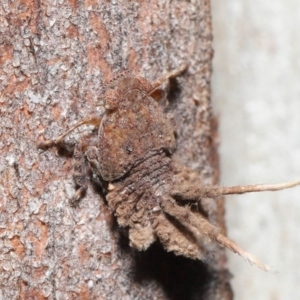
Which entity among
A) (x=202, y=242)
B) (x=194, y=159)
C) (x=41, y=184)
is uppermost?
(x=41, y=184)

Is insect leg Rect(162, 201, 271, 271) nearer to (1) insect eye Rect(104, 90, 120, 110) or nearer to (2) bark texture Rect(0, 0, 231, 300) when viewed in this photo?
(2) bark texture Rect(0, 0, 231, 300)

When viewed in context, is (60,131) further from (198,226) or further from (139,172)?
(198,226)

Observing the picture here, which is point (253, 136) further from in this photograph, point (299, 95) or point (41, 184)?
point (41, 184)

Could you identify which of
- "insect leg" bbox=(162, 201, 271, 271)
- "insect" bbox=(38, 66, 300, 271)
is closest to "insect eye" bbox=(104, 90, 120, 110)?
"insect" bbox=(38, 66, 300, 271)

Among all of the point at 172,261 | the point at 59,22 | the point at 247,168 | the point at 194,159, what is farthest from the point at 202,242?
the point at 247,168

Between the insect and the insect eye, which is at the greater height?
the insect eye

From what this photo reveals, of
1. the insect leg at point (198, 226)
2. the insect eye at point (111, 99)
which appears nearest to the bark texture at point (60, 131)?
the insect eye at point (111, 99)

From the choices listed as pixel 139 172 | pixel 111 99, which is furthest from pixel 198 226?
pixel 111 99
